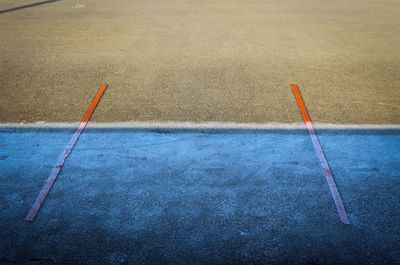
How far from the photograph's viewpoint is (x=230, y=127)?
20.6 ft

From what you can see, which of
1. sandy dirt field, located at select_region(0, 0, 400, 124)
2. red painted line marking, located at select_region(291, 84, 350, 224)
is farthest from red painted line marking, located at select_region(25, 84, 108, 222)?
Answer: red painted line marking, located at select_region(291, 84, 350, 224)

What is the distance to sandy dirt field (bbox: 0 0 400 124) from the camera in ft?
22.7

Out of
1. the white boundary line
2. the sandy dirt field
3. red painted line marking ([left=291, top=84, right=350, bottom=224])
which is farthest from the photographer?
the sandy dirt field

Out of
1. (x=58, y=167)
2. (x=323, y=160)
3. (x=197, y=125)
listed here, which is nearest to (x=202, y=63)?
(x=197, y=125)

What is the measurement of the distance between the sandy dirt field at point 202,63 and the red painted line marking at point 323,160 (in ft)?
0.61

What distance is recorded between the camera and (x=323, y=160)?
539 centimetres

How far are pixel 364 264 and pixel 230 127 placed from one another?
3134 millimetres

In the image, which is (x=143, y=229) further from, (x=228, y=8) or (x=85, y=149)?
(x=228, y=8)

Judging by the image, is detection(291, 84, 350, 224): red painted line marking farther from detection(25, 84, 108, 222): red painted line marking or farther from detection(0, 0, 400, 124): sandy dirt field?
detection(25, 84, 108, 222): red painted line marking

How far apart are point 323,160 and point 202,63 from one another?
15.3ft

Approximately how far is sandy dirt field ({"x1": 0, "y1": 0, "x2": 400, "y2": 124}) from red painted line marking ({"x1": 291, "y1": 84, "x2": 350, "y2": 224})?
186mm

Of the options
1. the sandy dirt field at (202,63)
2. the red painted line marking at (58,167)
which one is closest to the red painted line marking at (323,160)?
the sandy dirt field at (202,63)

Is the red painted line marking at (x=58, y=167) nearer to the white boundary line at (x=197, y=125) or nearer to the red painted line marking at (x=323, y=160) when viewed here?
the white boundary line at (x=197, y=125)

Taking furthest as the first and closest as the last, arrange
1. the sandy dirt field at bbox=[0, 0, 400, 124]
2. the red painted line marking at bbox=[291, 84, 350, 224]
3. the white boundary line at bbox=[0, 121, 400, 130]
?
the sandy dirt field at bbox=[0, 0, 400, 124] < the white boundary line at bbox=[0, 121, 400, 130] < the red painted line marking at bbox=[291, 84, 350, 224]
